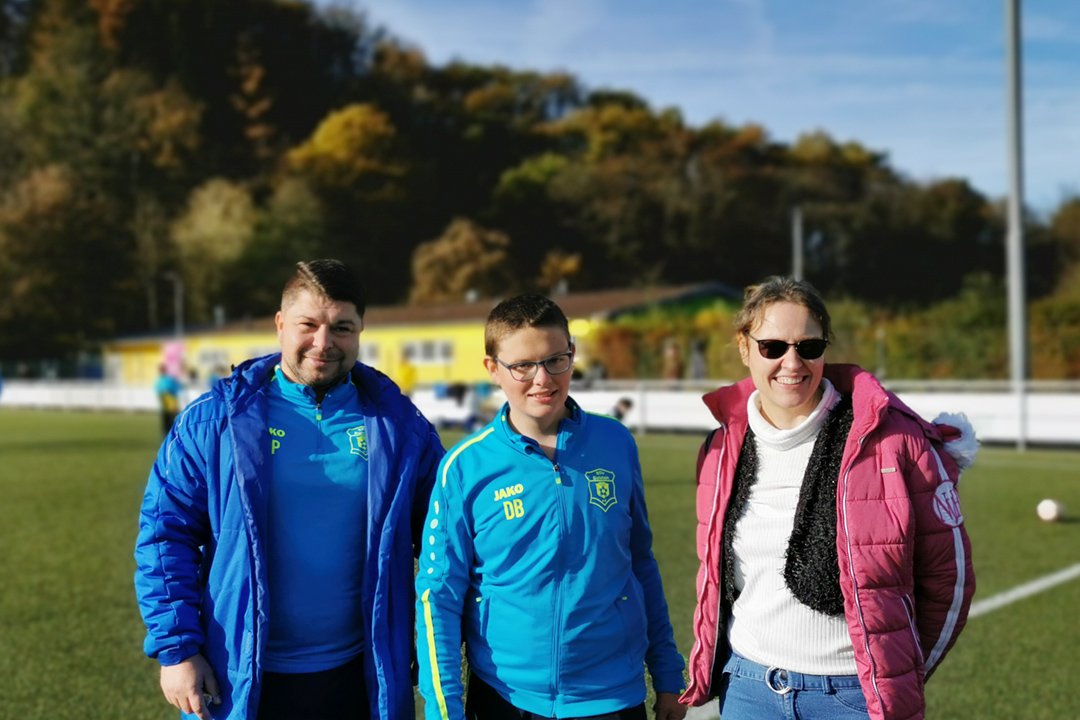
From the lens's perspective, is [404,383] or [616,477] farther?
[404,383]

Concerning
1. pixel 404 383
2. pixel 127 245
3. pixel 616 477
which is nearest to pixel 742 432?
pixel 616 477

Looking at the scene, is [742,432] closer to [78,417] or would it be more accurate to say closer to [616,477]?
[616,477]

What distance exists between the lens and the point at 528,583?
2760 mm

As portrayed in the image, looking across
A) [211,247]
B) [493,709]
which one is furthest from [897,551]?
[211,247]

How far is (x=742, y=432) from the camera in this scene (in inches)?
113

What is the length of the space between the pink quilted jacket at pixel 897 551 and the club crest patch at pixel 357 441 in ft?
4.11

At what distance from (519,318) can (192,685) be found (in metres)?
1.26

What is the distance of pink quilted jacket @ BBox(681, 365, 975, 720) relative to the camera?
2.57 metres

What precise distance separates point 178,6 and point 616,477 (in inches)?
3619

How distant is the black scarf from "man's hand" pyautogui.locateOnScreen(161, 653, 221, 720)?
151 centimetres

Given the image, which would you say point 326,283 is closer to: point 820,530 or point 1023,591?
point 820,530

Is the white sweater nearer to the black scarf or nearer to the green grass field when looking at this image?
the black scarf

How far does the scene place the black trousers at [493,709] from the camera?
274 cm

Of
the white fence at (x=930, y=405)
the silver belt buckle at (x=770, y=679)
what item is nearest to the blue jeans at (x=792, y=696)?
the silver belt buckle at (x=770, y=679)
